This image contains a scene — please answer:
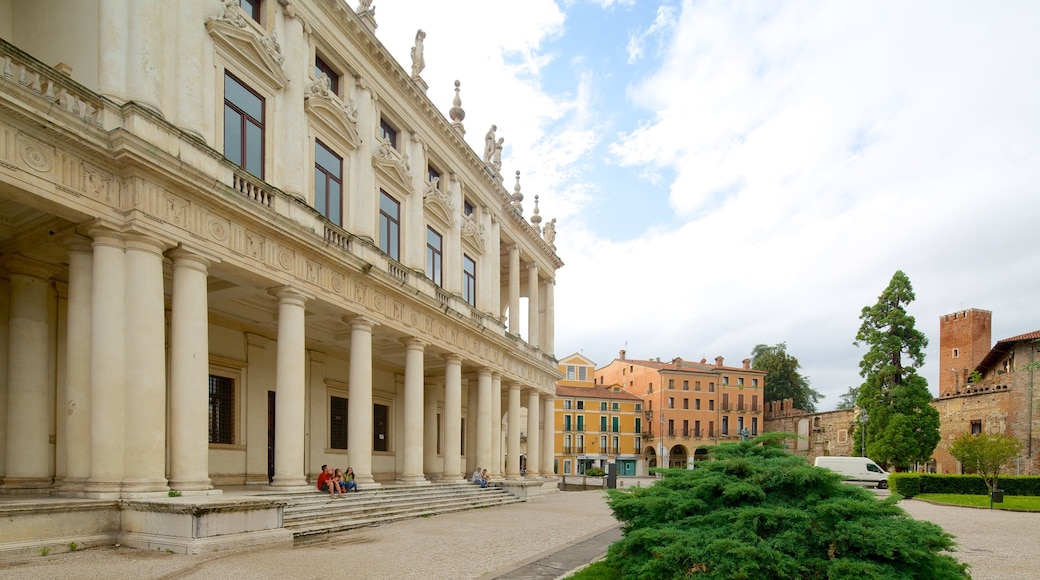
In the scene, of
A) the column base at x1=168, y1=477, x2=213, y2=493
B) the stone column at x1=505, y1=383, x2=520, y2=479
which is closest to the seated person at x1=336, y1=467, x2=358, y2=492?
the column base at x1=168, y1=477, x2=213, y2=493

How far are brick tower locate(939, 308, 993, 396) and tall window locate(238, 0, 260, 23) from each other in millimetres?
60296

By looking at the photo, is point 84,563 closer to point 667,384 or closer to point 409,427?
point 409,427

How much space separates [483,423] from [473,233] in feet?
26.0

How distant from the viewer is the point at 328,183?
18469mm

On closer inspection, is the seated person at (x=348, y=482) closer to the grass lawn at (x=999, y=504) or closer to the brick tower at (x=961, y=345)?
the grass lawn at (x=999, y=504)

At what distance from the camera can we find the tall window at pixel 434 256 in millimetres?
24578

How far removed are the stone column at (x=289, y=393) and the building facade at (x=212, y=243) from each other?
0.16 ft

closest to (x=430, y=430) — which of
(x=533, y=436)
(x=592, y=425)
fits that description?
(x=533, y=436)

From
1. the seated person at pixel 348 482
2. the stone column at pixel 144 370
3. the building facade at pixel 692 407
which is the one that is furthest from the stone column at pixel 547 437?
the building facade at pixel 692 407

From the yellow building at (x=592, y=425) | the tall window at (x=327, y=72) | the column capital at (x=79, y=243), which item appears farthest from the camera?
the yellow building at (x=592, y=425)

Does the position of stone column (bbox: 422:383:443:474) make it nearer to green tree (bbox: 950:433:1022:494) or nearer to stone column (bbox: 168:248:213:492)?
stone column (bbox: 168:248:213:492)

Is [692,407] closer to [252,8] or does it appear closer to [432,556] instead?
[252,8]

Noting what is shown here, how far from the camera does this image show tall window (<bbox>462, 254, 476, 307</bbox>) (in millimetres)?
27906

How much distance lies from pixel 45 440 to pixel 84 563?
533 cm
